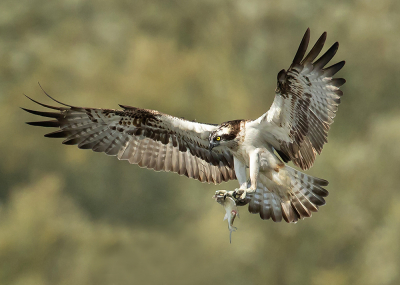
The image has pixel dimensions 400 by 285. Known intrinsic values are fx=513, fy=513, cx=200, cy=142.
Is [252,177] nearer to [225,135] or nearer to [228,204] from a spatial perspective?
[228,204]

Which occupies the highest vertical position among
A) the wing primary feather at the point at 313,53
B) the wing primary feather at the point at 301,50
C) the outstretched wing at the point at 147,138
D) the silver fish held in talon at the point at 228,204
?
the wing primary feather at the point at 313,53

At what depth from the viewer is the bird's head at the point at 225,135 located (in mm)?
6062

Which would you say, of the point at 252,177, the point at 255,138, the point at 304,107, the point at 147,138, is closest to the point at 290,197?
the point at 252,177

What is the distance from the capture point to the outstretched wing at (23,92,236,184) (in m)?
6.93

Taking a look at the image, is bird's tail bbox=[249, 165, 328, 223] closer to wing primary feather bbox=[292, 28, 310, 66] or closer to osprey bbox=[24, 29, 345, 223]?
osprey bbox=[24, 29, 345, 223]

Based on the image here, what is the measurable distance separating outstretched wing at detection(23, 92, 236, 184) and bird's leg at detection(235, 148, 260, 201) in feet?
2.88

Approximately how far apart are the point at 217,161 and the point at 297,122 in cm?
150

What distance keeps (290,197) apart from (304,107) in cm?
120

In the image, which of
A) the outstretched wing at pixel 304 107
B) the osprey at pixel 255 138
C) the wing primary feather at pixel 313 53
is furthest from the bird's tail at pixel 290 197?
the wing primary feather at pixel 313 53

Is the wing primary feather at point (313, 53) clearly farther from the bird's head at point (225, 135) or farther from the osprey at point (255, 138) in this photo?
the bird's head at point (225, 135)

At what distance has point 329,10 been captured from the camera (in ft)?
73.8

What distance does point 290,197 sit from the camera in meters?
6.52

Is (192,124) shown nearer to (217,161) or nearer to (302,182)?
(217,161)

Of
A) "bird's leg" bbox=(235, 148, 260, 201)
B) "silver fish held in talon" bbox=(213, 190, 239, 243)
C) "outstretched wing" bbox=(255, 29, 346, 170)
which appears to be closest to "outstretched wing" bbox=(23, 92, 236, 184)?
"bird's leg" bbox=(235, 148, 260, 201)
